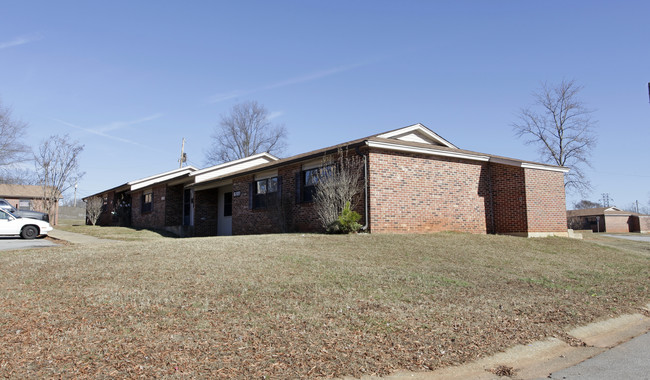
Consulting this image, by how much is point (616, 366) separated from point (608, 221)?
55.4m

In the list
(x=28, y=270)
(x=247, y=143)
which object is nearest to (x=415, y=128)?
A: (x=28, y=270)

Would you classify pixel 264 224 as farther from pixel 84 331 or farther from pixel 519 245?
pixel 84 331

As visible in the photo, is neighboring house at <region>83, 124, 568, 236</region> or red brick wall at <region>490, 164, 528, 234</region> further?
red brick wall at <region>490, 164, 528, 234</region>

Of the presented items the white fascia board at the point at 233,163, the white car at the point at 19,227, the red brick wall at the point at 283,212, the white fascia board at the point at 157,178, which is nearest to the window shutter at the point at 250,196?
the red brick wall at the point at 283,212

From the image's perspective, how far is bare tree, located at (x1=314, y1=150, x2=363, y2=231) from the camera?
1357cm

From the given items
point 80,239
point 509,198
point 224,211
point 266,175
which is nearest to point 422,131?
point 509,198

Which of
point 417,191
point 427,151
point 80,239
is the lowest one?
point 80,239

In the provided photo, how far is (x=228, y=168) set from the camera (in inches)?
880

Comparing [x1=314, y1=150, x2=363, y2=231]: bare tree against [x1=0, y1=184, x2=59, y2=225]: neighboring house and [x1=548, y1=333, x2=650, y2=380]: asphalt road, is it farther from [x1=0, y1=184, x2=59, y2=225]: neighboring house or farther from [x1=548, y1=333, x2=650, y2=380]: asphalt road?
[x1=0, y1=184, x2=59, y2=225]: neighboring house

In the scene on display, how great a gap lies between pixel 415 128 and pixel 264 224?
22.7ft

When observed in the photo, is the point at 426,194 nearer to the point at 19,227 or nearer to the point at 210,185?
the point at 210,185

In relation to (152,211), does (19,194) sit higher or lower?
Result: higher

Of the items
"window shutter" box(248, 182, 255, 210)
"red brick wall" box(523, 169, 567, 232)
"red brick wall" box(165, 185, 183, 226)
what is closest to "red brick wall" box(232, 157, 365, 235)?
"window shutter" box(248, 182, 255, 210)

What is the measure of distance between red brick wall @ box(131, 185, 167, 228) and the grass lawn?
1421cm
